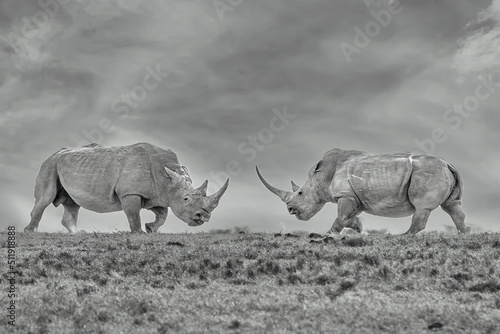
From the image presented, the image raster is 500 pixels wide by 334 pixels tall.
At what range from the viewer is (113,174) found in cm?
2666

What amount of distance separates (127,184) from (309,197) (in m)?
7.17

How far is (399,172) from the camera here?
2294 centimetres

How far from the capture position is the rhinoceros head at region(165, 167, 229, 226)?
84.6 feet

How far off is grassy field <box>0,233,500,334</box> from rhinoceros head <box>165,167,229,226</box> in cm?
598

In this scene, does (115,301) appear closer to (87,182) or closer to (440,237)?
(440,237)

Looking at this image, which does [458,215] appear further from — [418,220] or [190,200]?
[190,200]

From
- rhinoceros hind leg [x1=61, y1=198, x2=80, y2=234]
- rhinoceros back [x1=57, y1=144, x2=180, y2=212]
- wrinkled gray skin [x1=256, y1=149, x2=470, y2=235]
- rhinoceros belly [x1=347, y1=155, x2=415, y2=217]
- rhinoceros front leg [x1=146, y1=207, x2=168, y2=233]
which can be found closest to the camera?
wrinkled gray skin [x1=256, y1=149, x2=470, y2=235]

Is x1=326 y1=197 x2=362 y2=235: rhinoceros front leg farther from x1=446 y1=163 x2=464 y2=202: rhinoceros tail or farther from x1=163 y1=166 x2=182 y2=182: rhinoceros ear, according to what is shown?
x1=163 y1=166 x2=182 y2=182: rhinoceros ear

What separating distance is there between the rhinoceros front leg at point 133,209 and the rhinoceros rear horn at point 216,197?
280 centimetres

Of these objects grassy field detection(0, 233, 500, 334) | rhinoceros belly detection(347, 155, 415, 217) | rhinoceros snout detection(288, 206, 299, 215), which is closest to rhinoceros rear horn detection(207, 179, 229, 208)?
rhinoceros snout detection(288, 206, 299, 215)

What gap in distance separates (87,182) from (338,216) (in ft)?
33.7

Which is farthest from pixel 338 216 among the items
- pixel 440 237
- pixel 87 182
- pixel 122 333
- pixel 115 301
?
pixel 122 333

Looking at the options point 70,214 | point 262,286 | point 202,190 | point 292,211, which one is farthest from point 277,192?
point 262,286

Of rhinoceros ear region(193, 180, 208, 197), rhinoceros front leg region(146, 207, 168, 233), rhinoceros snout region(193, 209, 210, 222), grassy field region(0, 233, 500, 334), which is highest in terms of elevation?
rhinoceros ear region(193, 180, 208, 197)
